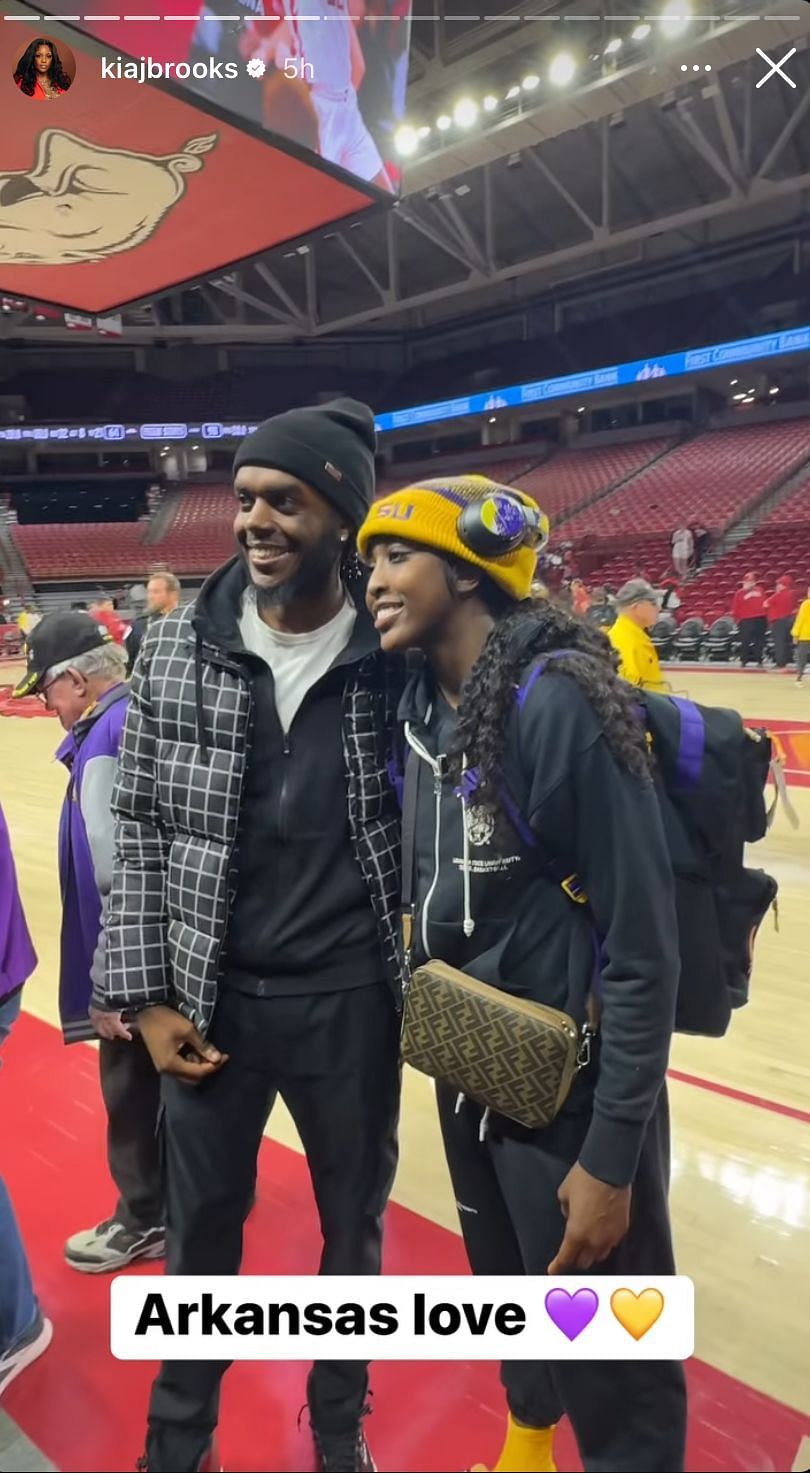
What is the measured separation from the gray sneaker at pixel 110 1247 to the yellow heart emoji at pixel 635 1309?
1275 millimetres

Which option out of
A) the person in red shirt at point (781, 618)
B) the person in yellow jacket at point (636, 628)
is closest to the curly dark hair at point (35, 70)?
the person in yellow jacket at point (636, 628)

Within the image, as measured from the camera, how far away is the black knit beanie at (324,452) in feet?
3.93

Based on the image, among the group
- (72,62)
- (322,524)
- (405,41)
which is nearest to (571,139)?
(405,41)

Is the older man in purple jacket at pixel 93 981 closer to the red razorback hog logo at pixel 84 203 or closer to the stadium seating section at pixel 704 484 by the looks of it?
the red razorback hog logo at pixel 84 203

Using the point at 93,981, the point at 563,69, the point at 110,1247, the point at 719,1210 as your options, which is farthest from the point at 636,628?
the point at 563,69

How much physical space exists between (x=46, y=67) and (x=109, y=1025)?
2631 millimetres

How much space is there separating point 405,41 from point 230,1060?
476 cm

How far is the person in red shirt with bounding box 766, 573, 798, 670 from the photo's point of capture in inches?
458

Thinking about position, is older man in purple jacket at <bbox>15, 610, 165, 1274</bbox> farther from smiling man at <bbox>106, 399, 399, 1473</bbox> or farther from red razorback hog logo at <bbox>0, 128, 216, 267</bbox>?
red razorback hog logo at <bbox>0, 128, 216, 267</bbox>

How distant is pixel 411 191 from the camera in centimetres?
1548

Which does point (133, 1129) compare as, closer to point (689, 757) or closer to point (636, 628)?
point (689, 757)

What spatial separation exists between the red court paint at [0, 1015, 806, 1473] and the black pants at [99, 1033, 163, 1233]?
0.54ft

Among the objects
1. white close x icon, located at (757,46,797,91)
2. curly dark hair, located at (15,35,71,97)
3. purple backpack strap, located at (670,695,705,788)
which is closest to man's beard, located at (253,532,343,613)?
purple backpack strap, located at (670,695,705,788)

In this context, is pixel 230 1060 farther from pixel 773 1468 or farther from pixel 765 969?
pixel 765 969
